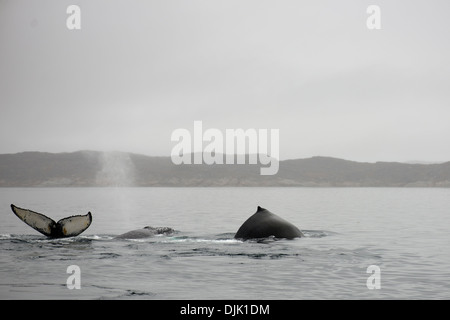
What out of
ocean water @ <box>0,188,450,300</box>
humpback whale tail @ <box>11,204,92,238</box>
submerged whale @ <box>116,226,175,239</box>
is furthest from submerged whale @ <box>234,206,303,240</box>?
humpback whale tail @ <box>11,204,92,238</box>

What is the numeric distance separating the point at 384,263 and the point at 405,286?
3.97m

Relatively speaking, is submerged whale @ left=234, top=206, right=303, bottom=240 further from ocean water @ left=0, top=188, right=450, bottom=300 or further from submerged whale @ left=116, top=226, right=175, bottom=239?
submerged whale @ left=116, top=226, right=175, bottom=239

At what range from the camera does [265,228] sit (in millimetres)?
22141

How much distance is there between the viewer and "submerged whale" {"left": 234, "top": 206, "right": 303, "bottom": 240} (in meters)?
22.1

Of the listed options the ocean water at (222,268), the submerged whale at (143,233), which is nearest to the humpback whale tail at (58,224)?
the ocean water at (222,268)

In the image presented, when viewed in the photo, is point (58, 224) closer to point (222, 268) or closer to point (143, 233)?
point (143, 233)

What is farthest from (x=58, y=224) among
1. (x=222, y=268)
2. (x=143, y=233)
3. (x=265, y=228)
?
(x=222, y=268)

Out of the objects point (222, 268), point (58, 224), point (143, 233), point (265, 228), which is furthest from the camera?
point (143, 233)

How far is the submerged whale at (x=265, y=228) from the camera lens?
22.1 metres

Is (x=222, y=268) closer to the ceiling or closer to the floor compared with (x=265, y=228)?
closer to the floor

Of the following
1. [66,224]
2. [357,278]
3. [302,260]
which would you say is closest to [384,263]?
[302,260]
